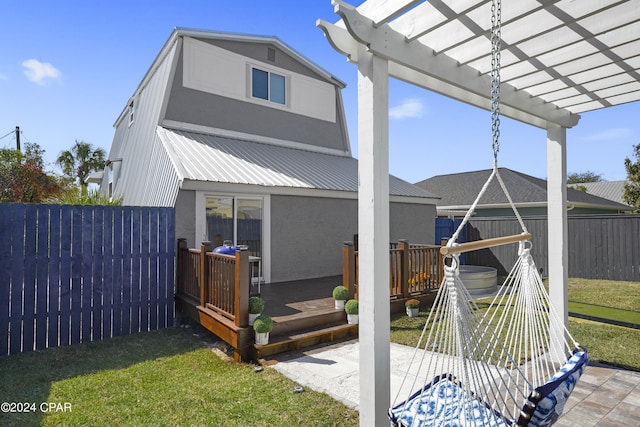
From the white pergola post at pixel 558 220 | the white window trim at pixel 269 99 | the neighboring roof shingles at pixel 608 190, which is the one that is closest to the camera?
the white pergola post at pixel 558 220

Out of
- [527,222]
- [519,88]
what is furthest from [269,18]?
[527,222]

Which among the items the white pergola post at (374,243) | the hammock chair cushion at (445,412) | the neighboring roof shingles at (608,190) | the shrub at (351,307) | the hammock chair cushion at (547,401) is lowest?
the shrub at (351,307)

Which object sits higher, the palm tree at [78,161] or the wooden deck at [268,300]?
the palm tree at [78,161]

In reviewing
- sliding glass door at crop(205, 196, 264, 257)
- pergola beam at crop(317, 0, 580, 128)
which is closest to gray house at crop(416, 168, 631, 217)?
sliding glass door at crop(205, 196, 264, 257)

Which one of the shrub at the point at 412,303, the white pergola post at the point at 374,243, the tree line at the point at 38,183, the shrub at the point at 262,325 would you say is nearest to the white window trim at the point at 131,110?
the tree line at the point at 38,183

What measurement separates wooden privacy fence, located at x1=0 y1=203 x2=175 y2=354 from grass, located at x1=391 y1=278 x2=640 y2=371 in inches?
165

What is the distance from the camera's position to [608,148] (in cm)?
3297

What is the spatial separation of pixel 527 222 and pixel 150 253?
11271 mm

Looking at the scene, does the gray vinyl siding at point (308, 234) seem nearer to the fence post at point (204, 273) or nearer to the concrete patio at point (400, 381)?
the fence post at point (204, 273)

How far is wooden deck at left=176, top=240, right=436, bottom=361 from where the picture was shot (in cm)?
478

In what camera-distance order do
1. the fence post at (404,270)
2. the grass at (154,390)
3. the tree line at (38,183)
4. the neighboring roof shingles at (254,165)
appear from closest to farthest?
1. the grass at (154,390)
2. the fence post at (404,270)
3. the neighboring roof shingles at (254,165)
4. the tree line at (38,183)

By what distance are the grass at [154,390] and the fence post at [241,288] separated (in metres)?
0.59

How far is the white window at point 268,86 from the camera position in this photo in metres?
9.99

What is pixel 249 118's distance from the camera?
9.87m
